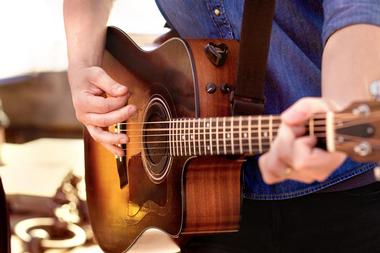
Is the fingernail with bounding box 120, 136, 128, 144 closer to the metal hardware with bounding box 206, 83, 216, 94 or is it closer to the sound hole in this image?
the sound hole

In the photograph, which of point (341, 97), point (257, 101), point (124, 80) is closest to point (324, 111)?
point (341, 97)

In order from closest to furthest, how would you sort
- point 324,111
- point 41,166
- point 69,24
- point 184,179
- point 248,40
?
Result: 1. point 324,111
2. point 248,40
3. point 184,179
4. point 69,24
5. point 41,166

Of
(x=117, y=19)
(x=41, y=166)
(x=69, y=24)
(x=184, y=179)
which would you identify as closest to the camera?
(x=184, y=179)

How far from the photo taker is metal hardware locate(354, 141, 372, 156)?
780mm

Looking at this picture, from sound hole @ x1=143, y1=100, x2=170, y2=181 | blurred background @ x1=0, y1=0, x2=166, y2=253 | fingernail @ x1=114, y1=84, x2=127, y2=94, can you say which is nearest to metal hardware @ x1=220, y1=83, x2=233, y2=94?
sound hole @ x1=143, y1=100, x2=170, y2=181

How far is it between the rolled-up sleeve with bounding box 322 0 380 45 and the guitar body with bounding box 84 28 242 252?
0.89 feet

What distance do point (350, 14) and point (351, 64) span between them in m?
0.09

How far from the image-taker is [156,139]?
1299 mm

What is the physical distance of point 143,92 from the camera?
139 centimetres

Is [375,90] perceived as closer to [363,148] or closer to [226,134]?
[363,148]

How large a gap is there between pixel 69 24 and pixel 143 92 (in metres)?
0.33

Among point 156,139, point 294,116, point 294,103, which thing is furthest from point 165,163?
point 294,116

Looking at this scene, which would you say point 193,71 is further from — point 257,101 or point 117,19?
point 117,19

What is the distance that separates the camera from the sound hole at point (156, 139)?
1.27m
